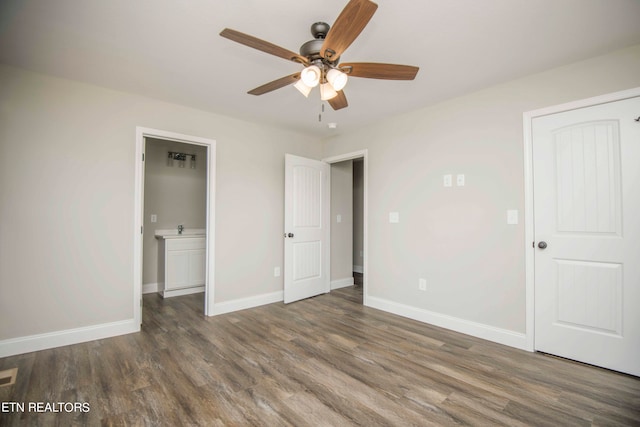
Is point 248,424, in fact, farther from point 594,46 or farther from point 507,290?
point 594,46

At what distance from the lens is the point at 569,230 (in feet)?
8.12

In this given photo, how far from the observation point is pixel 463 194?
3.07 m

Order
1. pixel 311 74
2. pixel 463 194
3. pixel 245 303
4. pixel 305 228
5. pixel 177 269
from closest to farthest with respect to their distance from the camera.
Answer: pixel 311 74, pixel 463 194, pixel 245 303, pixel 305 228, pixel 177 269

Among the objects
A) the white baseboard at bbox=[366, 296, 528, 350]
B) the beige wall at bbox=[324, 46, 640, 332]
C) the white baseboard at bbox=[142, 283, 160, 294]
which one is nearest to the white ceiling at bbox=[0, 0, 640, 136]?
the beige wall at bbox=[324, 46, 640, 332]

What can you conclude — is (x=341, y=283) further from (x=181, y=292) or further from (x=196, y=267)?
(x=181, y=292)

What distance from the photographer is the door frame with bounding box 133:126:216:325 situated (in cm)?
307

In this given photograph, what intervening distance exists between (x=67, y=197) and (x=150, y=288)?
2.32 m

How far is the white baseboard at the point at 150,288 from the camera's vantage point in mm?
4562

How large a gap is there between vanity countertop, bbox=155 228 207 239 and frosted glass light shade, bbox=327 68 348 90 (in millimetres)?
3592

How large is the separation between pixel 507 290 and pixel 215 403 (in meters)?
2.65

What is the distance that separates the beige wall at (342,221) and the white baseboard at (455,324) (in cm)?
110

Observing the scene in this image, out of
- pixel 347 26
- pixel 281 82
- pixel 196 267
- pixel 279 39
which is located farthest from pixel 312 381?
pixel 196 267

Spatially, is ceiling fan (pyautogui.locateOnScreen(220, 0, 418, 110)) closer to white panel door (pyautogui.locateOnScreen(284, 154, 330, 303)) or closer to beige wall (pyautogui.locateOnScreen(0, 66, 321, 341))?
beige wall (pyautogui.locateOnScreen(0, 66, 321, 341))

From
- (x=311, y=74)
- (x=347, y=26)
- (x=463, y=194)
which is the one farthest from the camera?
(x=463, y=194)
